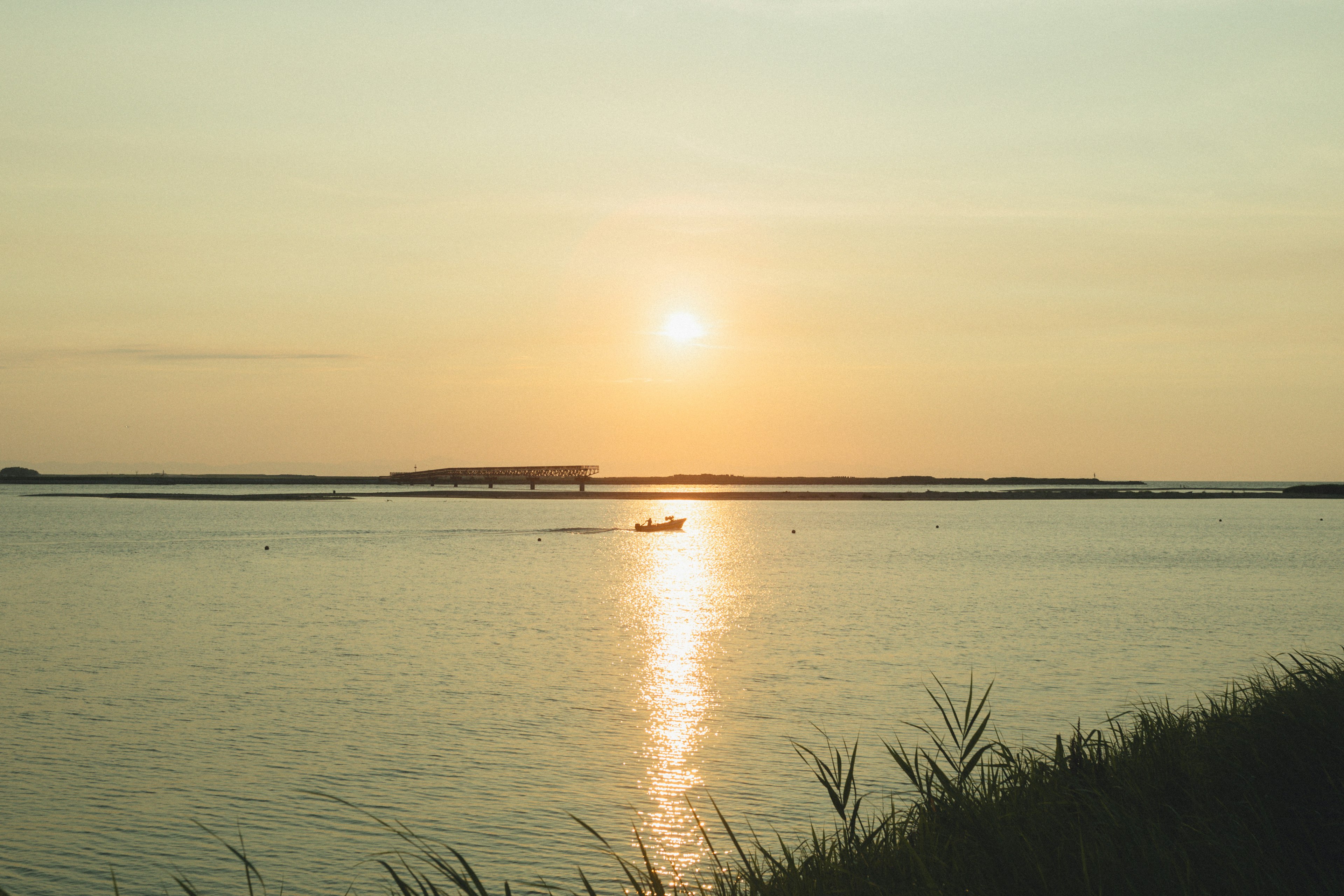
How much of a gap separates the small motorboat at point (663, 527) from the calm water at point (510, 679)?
146 ft

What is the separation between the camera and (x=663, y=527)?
420 feet

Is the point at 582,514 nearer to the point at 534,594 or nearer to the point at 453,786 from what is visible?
the point at 534,594

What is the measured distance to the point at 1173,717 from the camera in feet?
52.9

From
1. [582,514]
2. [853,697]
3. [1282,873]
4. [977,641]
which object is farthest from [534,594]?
[582,514]

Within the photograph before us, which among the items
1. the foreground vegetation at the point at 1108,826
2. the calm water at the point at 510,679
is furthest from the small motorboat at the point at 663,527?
the foreground vegetation at the point at 1108,826

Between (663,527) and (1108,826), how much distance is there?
11820cm

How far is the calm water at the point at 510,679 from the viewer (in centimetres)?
1828

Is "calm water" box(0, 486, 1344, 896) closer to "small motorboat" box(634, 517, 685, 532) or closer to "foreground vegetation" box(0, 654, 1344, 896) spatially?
"foreground vegetation" box(0, 654, 1344, 896)

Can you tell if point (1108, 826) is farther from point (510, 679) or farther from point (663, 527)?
point (663, 527)

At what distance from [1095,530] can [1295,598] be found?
243ft

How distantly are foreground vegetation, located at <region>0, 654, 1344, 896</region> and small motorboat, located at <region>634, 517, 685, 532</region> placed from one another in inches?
4331

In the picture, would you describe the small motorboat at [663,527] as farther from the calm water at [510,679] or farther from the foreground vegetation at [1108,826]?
the foreground vegetation at [1108,826]

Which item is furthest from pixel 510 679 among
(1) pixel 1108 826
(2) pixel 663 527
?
(2) pixel 663 527

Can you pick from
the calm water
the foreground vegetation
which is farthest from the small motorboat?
the foreground vegetation
